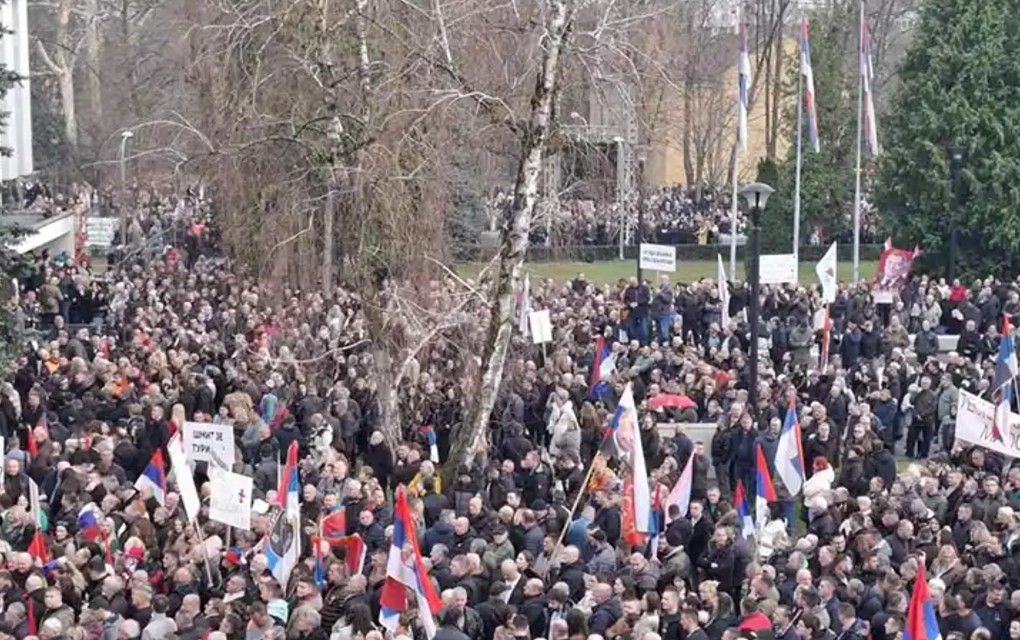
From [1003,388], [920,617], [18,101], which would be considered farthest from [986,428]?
[18,101]

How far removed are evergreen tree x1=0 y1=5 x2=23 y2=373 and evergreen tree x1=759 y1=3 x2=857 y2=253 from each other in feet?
83.6

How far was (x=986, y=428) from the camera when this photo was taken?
18875 millimetres

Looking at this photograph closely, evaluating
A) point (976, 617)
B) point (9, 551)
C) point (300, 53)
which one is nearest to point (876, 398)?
point (300, 53)

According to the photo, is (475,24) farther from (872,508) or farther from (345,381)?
(872,508)

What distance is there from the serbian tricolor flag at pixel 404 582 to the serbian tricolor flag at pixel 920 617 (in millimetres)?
3421

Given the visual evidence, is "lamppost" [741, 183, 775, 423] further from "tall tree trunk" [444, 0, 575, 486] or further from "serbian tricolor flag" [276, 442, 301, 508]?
"serbian tricolor flag" [276, 442, 301, 508]

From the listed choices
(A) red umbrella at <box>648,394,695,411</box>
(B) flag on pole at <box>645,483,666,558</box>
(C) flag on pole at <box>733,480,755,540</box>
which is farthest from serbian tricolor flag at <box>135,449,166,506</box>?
(A) red umbrella at <box>648,394,695,411</box>

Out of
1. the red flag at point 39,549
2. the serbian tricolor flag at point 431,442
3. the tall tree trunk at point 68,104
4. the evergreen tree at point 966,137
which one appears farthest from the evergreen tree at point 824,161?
the red flag at point 39,549

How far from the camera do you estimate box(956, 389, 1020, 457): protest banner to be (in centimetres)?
1875

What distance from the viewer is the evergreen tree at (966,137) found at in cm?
4319

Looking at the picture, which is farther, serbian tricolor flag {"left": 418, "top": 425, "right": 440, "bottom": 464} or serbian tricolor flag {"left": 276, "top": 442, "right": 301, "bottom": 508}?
serbian tricolor flag {"left": 418, "top": 425, "right": 440, "bottom": 464}

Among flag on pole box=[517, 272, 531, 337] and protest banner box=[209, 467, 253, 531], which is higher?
flag on pole box=[517, 272, 531, 337]

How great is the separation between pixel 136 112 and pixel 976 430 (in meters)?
36.7

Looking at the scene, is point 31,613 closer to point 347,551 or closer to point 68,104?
point 347,551
